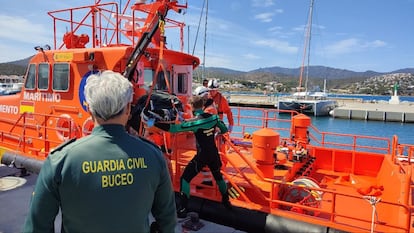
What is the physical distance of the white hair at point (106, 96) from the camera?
5.12ft

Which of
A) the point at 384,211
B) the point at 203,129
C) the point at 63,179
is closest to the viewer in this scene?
the point at 63,179

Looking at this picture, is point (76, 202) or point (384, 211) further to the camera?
point (384, 211)

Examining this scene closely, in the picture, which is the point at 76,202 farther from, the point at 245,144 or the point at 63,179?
the point at 245,144

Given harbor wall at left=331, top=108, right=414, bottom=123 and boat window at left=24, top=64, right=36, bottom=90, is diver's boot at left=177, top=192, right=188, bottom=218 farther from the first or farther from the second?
harbor wall at left=331, top=108, right=414, bottom=123

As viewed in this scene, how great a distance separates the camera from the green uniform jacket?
1.49 m

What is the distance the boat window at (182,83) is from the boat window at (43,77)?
2656 millimetres

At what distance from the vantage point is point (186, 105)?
6.99m

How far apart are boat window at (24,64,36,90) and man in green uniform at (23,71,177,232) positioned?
19.9ft

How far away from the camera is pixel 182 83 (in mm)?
7145

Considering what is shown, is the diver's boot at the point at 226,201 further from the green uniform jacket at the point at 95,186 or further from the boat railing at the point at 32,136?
the boat railing at the point at 32,136

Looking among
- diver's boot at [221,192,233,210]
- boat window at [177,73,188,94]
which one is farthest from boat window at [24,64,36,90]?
diver's boot at [221,192,233,210]

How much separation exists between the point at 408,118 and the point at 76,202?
140 feet

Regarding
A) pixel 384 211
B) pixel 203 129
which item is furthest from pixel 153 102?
pixel 384 211

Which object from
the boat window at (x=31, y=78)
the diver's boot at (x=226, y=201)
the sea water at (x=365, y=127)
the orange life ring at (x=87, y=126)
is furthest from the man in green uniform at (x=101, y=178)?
the sea water at (x=365, y=127)
